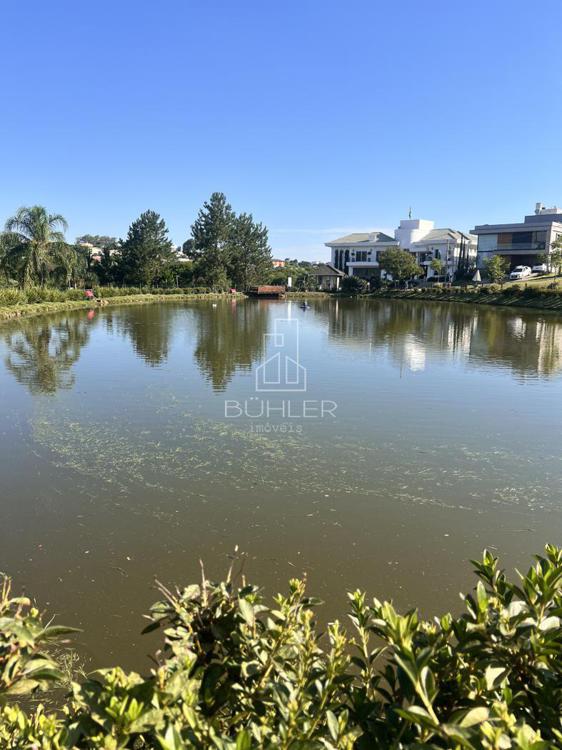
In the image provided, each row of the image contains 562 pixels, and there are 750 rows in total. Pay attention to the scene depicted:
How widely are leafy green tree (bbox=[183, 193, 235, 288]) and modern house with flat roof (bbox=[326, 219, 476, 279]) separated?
65.1ft

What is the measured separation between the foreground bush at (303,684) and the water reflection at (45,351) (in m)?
9.43

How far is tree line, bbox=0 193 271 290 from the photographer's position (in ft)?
97.8

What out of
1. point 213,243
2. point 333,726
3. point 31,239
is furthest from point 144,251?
Answer: point 333,726

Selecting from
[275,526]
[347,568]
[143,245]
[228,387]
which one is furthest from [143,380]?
[143,245]

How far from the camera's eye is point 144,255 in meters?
47.5

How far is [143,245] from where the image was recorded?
155 feet

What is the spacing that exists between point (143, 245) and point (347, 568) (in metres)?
46.9

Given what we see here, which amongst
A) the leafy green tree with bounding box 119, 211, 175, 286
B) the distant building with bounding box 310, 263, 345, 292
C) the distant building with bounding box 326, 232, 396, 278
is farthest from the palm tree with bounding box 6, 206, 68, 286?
the distant building with bounding box 326, 232, 396, 278

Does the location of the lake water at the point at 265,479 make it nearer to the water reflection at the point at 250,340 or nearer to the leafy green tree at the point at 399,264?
the water reflection at the point at 250,340

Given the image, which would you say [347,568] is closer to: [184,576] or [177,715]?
[184,576]

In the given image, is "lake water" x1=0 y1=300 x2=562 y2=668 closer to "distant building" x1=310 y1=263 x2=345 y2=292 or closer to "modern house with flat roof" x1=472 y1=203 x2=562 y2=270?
"modern house with flat roof" x1=472 y1=203 x2=562 y2=270

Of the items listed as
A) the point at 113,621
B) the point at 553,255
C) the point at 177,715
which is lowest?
the point at 113,621

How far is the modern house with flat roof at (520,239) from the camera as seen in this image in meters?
54.0

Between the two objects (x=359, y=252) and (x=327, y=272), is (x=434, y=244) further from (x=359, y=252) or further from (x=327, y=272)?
(x=327, y=272)
